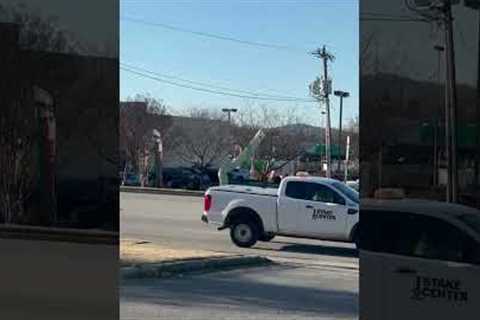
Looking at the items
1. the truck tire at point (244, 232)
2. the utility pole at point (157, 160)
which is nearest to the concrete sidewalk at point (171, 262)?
the truck tire at point (244, 232)

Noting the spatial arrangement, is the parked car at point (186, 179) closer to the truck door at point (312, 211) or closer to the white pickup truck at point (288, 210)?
the white pickup truck at point (288, 210)

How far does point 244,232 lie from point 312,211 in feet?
4.23

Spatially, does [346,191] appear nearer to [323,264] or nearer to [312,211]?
[312,211]

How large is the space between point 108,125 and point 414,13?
160 cm

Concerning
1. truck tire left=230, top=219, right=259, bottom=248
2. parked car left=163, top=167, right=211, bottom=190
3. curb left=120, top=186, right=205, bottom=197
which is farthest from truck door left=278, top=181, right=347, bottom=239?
parked car left=163, top=167, right=211, bottom=190

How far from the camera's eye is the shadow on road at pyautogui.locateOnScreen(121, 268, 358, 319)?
23.6 ft

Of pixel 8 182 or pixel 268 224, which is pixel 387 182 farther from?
pixel 268 224

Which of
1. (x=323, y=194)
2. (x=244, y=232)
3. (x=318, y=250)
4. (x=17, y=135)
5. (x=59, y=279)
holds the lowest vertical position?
(x=318, y=250)

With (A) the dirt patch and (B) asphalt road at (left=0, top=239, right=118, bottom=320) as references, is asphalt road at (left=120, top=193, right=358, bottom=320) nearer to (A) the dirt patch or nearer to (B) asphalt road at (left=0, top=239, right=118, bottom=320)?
(A) the dirt patch

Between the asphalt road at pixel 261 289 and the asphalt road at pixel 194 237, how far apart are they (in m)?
0.02

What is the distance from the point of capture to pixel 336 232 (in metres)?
13.3

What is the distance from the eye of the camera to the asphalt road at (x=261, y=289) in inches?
272

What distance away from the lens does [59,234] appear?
3986 millimetres

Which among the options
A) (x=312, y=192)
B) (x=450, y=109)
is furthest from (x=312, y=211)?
(x=450, y=109)
